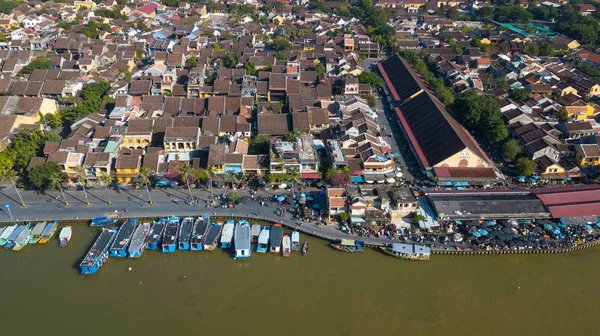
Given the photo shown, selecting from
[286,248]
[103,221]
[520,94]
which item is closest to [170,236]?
[103,221]

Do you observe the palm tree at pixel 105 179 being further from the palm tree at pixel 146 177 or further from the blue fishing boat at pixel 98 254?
the blue fishing boat at pixel 98 254

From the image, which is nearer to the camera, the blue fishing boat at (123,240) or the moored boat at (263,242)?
the blue fishing boat at (123,240)

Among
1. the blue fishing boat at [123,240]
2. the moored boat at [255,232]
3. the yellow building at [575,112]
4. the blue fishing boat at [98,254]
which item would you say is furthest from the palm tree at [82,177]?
the yellow building at [575,112]

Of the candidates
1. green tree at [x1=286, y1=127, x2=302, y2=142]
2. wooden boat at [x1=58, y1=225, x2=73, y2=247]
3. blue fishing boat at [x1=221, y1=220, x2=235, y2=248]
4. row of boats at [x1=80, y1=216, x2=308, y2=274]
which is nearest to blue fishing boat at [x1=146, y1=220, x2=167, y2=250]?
row of boats at [x1=80, y1=216, x2=308, y2=274]

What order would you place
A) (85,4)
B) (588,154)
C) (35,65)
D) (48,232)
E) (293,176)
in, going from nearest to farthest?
(48,232), (293,176), (588,154), (35,65), (85,4)

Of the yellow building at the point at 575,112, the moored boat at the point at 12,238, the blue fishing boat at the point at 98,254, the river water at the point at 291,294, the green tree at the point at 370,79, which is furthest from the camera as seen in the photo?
the green tree at the point at 370,79

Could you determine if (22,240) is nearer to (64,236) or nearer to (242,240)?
(64,236)
